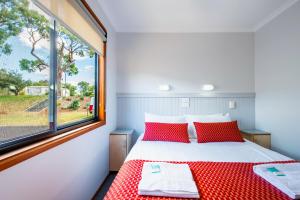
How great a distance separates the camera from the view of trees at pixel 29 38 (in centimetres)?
101

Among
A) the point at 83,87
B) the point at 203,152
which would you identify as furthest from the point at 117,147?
the point at 203,152

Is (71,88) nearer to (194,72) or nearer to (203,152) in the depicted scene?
(203,152)

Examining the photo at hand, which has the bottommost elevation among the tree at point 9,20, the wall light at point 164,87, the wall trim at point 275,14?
the wall light at point 164,87

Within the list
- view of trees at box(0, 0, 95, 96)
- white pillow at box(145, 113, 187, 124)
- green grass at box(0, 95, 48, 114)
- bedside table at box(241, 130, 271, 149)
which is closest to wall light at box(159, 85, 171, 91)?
white pillow at box(145, 113, 187, 124)

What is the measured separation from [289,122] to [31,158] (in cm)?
276

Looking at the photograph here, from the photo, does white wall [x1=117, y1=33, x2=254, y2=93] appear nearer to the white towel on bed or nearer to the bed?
the bed

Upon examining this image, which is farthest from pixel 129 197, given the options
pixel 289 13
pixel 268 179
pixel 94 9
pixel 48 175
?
pixel 289 13

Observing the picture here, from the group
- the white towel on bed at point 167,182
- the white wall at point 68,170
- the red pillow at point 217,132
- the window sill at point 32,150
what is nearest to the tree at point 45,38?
the window sill at point 32,150

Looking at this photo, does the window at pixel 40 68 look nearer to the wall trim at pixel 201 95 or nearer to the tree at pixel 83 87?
the tree at pixel 83 87

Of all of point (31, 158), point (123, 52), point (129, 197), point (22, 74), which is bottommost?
point (129, 197)

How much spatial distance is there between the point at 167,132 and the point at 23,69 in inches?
70.9

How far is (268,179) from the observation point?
1.27 metres

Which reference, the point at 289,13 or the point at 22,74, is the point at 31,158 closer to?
the point at 22,74

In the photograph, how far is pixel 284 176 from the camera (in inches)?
49.4
